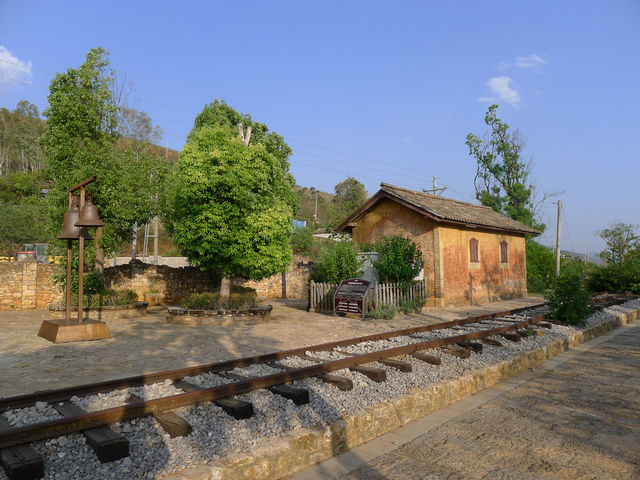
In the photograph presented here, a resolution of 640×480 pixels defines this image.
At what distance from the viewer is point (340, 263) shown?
15305 mm

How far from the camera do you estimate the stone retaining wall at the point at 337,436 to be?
3.15 metres

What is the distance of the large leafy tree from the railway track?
31.8 ft

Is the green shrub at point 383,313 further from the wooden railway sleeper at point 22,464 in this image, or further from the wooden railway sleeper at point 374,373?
the wooden railway sleeper at point 22,464

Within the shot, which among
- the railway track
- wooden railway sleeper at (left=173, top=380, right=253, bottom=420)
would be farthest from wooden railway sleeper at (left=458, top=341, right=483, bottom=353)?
wooden railway sleeper at (left=173, top=380, right=253, bottom=420)

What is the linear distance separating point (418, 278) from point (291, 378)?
41.4 feet

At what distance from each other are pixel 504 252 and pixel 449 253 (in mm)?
5564

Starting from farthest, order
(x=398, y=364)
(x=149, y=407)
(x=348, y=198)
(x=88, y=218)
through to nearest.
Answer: (x=348, y=198), (x=88, y=218), (x=398, y=364), (x=149, y=407)

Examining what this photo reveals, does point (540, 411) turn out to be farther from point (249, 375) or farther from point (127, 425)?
point (127, 425)

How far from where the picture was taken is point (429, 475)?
140 inches

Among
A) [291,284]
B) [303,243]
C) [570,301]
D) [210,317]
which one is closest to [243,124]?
[303,243]

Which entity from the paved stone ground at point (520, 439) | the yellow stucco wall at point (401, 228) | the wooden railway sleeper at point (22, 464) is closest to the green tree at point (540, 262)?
the yellow stucco wall at point (401, 228)

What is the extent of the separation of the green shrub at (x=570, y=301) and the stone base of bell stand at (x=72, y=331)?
1112 centimetres

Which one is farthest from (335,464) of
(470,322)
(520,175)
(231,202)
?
(520,175)

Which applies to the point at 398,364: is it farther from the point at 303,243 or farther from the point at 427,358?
the point at 303,243
